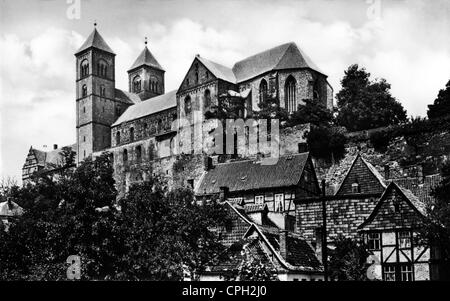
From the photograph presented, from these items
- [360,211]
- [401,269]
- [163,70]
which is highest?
[163,70]

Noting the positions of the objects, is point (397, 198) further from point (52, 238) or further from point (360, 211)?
point (52, 238)

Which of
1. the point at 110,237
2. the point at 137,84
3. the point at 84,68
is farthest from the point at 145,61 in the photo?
the point at 110,237

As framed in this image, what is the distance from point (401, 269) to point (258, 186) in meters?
14.2

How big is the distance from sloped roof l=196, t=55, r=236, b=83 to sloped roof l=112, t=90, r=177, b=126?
26.8 feet

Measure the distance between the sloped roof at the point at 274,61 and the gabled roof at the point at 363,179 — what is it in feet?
80.4

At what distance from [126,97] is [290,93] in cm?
3212

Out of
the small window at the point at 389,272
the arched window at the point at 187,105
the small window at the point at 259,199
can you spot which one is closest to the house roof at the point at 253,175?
the small window at the point at 259,199

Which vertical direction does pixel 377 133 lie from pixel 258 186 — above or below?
above

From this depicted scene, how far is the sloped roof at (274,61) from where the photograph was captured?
56031mm

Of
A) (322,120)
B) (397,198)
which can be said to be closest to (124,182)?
(322,120)

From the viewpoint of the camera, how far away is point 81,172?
27.5m

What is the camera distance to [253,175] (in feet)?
126

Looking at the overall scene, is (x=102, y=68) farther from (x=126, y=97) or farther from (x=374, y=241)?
(x=374, y=241)
